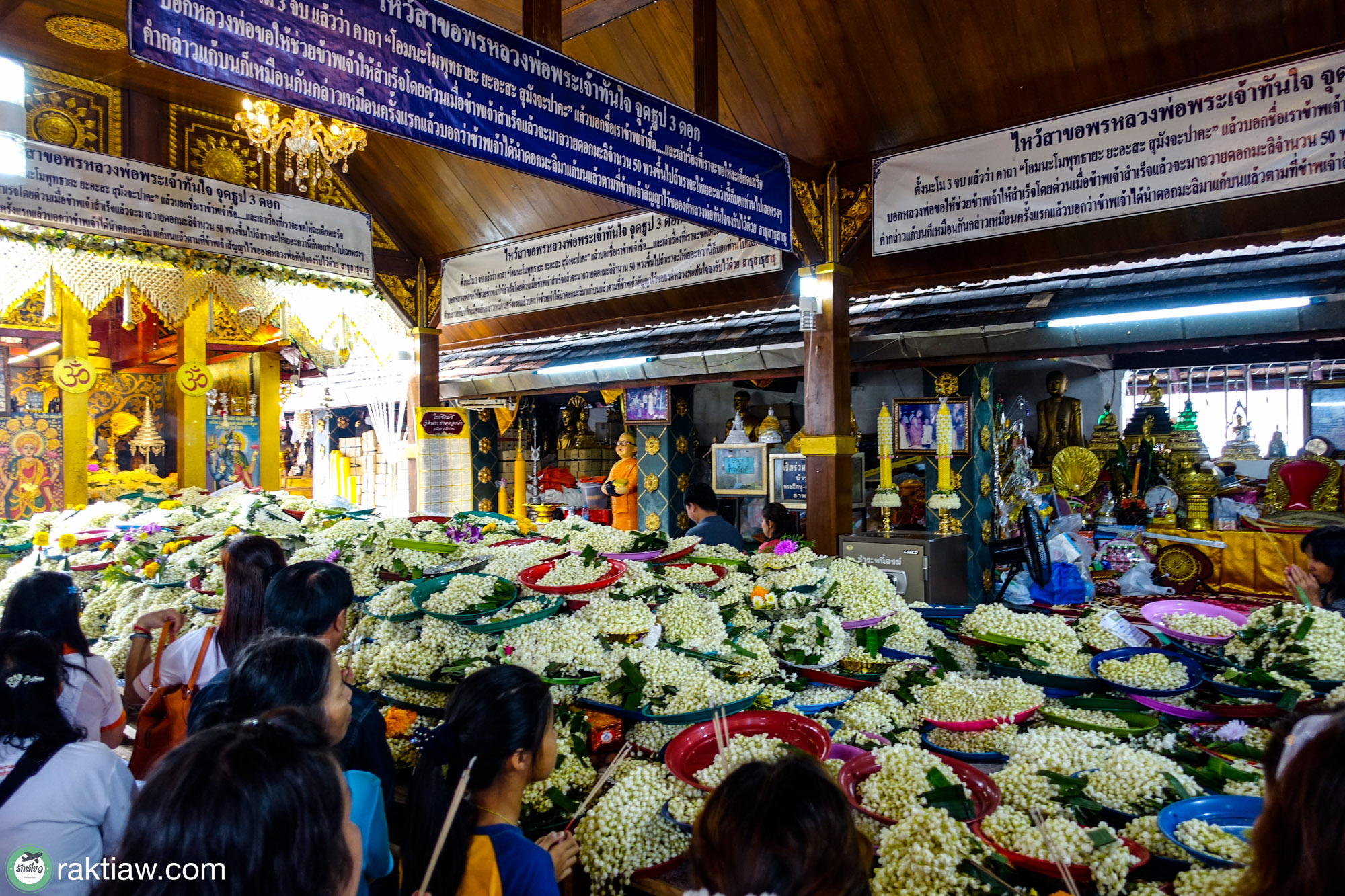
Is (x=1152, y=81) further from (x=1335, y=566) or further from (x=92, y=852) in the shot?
(x=92, y=852)

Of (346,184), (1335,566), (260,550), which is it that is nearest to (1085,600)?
(1335,566)

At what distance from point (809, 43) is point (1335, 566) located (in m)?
4.58

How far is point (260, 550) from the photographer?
330cm

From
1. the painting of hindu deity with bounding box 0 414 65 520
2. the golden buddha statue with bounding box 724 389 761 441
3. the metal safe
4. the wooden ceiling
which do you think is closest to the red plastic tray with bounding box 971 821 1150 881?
the metal safe

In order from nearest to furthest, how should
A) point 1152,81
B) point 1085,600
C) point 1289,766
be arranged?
point 1289,766, point 1152,81, point 1085,600

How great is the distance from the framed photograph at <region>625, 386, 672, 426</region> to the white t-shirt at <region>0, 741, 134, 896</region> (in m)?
7.79

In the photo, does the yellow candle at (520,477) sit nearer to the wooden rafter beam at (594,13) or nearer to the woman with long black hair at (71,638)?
the wooden rafter beam at (594,13)

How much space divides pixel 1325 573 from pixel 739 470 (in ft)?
20.7

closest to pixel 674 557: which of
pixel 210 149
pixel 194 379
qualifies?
pixel 210 149

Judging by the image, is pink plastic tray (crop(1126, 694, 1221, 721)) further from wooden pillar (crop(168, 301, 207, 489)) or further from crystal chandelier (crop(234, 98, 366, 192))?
wooden pillar (crop(168, 301, 207, 489))

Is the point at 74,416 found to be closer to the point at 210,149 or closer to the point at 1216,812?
the point at 210,149

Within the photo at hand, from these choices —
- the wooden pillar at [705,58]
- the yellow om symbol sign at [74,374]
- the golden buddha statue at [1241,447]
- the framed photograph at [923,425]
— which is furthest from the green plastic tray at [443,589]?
the golden buddha statue at [1241,447]

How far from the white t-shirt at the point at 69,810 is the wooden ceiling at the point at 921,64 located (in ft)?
14.1

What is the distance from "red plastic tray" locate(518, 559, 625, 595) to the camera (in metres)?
3.24
